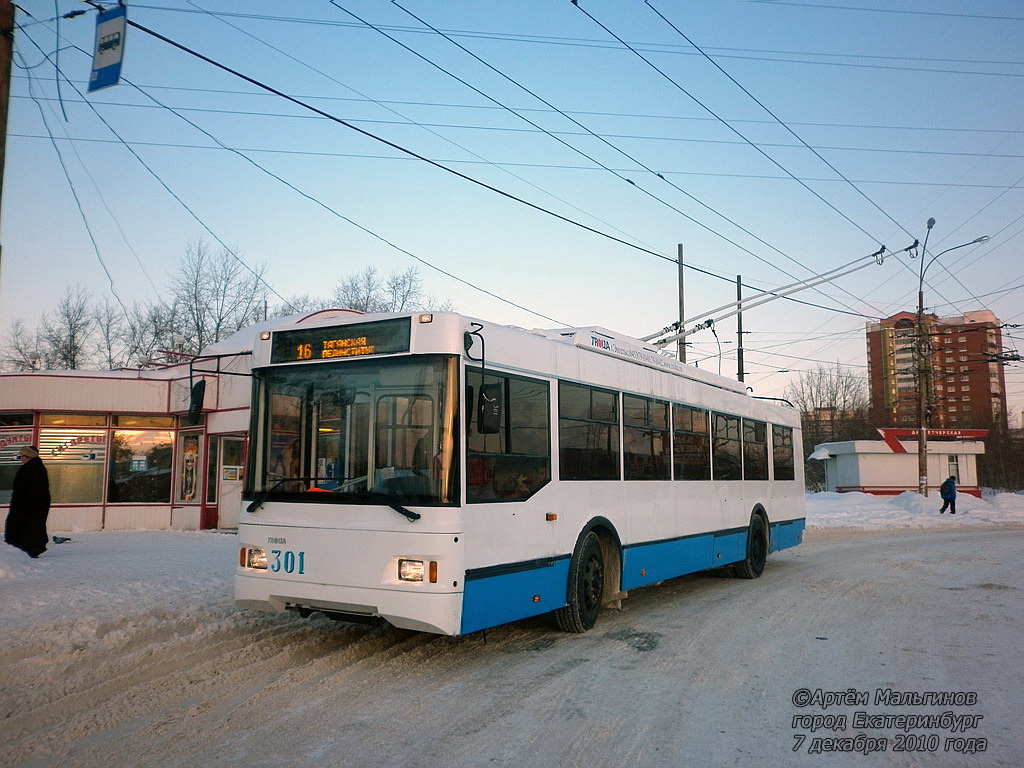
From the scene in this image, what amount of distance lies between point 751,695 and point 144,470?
1935cm

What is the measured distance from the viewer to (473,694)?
614cm

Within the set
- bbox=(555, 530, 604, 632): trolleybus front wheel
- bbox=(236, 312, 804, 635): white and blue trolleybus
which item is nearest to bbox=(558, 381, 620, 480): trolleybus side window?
bbox=(236, 312, 804, 635): white and blue trolleybus

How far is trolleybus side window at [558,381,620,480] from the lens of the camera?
27.4 feet

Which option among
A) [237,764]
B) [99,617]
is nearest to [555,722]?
[237,764]

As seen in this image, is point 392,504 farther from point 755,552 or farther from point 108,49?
point 755,552

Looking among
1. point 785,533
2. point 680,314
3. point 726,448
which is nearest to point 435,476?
point 726,448

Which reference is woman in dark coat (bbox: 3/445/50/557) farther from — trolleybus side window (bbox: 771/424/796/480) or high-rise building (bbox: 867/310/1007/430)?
high-rise building (bbox: 867/310/1007/430)

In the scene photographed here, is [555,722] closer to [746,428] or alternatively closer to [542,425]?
[542,425]

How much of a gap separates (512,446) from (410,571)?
1.56 meters

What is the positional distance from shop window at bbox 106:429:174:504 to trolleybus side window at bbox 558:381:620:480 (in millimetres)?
16360

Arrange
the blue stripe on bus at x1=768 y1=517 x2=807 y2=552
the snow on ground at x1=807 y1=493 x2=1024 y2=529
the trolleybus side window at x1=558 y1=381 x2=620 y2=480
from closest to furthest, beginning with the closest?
the trolleybus side window at x1=558 y1=381 x2=620 y2=480
the blue stripe on bus at x1=768 y1=517 x2=807 y2=552
the snow on ground at x1=807 y1=493 x2=1024 y2=529

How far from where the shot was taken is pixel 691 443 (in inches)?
448

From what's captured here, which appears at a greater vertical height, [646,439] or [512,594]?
[646,439]

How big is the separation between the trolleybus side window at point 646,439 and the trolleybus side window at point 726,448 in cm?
181
